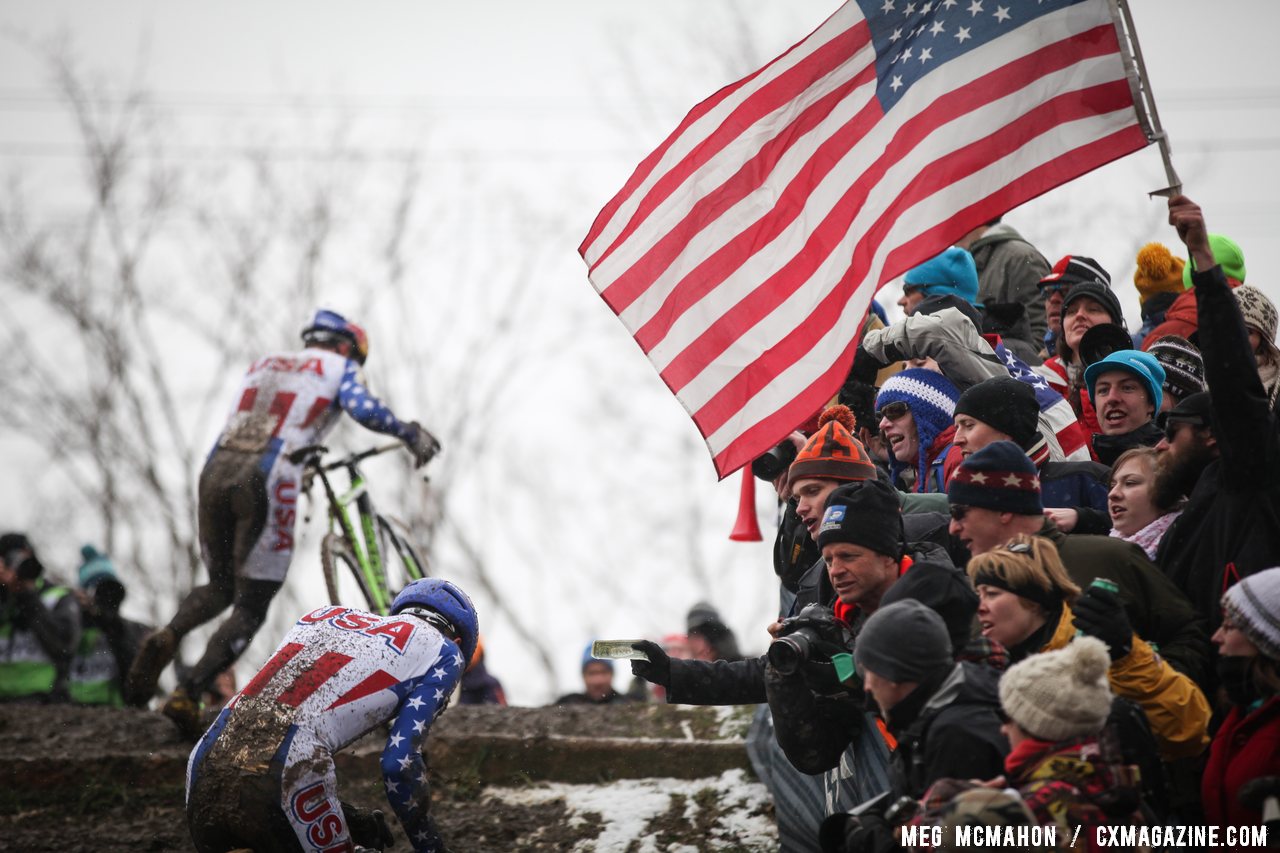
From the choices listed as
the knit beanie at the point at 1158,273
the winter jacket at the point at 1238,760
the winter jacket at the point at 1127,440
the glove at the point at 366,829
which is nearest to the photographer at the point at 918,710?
the winter jacket at the point at 1238,760

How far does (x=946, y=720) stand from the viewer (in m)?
4.49

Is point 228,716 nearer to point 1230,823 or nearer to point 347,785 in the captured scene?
point 347,785

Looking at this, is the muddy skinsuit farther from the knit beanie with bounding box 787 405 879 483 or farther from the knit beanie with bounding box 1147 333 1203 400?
the knit beanie with bounding box 1147 333 1203 400

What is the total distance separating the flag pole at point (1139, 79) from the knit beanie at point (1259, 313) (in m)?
1.51

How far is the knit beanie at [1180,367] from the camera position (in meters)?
6.97

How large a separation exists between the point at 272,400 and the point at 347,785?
2532 millimetres

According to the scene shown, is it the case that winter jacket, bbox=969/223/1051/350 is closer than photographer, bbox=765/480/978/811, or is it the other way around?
photographer, bbox=765/480/978/811

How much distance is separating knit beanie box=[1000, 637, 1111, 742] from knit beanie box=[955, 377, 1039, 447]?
2173mm

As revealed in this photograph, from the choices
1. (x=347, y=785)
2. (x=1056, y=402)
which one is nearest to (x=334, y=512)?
(x=347, y=785)

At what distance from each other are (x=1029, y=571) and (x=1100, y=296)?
3312mm

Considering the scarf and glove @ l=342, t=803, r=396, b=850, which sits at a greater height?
the scarf

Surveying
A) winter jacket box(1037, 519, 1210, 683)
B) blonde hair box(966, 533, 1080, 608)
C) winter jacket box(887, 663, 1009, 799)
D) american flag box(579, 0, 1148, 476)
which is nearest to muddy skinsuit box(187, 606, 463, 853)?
american flag box(579, 0, 1148, 476)

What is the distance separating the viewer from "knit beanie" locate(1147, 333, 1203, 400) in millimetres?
6973

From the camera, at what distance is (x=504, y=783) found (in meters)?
9.45
